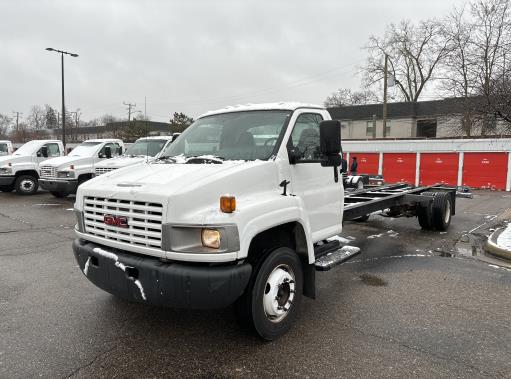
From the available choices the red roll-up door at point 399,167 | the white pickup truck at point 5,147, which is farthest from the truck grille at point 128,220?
the red roll-up door at point 399,167

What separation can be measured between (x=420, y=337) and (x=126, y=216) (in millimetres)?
2997

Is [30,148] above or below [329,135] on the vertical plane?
below

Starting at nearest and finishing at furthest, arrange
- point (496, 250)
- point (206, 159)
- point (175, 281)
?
point (175, 281) < point (206, 159) < point (496, 250)

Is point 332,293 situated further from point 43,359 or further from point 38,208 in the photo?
point 38,208

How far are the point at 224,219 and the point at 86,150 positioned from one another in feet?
41.2

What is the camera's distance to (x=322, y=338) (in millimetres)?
3732

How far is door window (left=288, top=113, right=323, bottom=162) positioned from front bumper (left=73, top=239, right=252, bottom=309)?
1.51 metres

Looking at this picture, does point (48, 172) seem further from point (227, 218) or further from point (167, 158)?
point (227, 218)

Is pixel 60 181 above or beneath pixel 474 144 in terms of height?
beneath

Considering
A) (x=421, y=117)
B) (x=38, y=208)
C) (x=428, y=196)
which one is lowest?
(x=38, y=208)

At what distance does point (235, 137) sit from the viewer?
4293 millimetres

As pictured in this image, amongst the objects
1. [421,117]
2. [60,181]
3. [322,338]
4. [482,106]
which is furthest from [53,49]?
[421,117]

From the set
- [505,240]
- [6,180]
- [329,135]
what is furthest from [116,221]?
[6,180]

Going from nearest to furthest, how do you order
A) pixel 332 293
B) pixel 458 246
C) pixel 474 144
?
pixel 332 293 → pixel 458 246 → pixel 474 144
